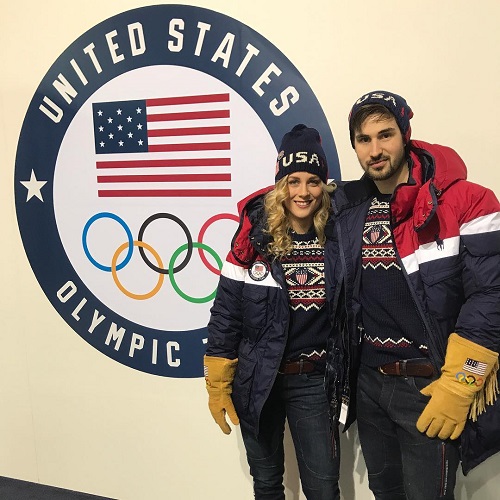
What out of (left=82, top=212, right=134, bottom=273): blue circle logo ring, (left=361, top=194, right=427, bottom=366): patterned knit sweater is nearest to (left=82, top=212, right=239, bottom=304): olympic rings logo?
(left=82, top=212, right=134, bottom=273): blue circle logo ring

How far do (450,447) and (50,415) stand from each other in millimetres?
1664

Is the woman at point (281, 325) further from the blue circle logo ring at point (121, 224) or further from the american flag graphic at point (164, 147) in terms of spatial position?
the blue circle logo ring at point (121, 224)

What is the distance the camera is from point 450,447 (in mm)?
1271

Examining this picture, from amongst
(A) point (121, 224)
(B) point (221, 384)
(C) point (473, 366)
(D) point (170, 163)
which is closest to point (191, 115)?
(D) point (170, 163)

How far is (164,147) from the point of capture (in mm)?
1905

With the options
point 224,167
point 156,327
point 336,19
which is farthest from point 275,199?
point 156,327

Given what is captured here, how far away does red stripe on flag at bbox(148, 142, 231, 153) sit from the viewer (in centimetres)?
184

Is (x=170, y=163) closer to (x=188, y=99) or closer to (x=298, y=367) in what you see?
(x=188, y=99)

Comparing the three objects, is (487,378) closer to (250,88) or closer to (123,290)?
(250,88)

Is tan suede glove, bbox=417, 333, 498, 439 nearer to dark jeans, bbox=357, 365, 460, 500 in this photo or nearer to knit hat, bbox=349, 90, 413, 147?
dark jeans, bbox=357, 365, 460, 500

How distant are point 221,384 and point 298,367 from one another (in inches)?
9.3

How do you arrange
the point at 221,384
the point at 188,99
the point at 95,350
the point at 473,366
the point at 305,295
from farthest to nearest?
1. the point at 95,350
2. the point at 188,99
3. the point at 221,384
4. the point at 305,295
5. the point at 473,366

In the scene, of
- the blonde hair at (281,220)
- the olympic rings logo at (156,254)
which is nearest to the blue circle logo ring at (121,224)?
the olympic rings logo at (156,254)

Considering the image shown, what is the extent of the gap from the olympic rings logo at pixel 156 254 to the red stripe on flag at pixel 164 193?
7cm
